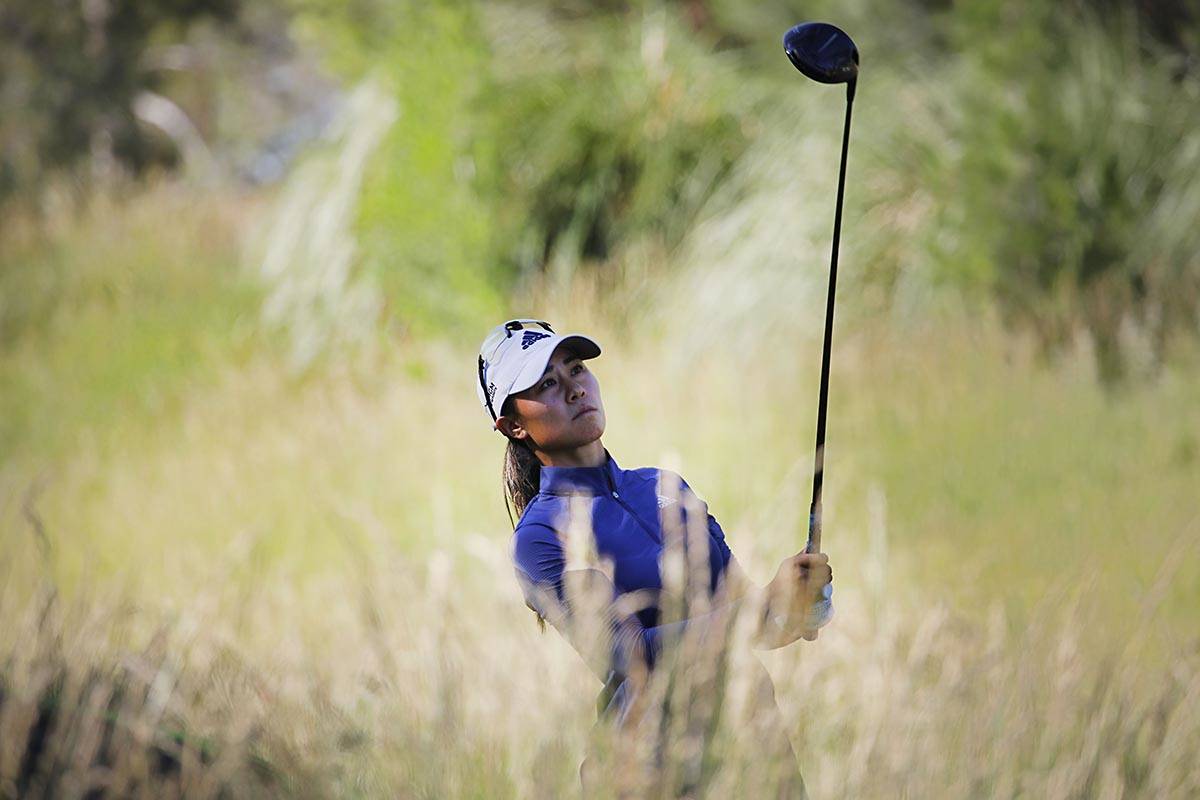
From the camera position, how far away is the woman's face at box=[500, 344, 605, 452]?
228 cm

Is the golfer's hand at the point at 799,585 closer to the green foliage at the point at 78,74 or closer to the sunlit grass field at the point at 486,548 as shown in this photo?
the sunlit grass field at the point at 486,548

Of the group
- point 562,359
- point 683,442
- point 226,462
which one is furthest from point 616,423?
point 562,359

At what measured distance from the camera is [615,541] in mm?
2289

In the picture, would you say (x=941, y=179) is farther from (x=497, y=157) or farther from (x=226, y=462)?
(x=226, y=462)

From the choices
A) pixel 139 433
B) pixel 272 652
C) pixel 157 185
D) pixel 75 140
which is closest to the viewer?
pixel 272 652

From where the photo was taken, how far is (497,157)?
1003 cm

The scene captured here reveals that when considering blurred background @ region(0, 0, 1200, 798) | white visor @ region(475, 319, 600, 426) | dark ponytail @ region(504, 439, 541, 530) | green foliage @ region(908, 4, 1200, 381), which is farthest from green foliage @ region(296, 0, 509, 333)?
white visor @ region(475, 319, 600, 426)

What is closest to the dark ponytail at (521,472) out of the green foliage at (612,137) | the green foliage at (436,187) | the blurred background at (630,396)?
the blurred background at (630,396)

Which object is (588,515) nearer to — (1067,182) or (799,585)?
(799,585)

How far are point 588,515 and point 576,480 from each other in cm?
8

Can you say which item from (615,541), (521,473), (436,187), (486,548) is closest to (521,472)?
(521,473)

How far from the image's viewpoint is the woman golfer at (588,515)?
2201 mm

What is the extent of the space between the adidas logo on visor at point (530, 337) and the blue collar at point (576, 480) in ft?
0.57

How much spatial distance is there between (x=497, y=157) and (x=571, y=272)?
0.82m
